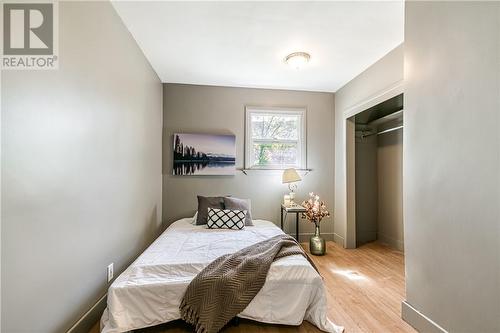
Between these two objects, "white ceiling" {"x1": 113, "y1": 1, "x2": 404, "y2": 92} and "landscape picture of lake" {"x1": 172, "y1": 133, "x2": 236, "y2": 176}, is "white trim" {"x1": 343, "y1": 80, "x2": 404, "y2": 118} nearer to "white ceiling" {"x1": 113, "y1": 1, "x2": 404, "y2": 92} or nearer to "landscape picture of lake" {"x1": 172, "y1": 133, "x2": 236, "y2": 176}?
"white ceiling" {"x1": 113, "y1": 1, "x2": 404, "y2": 92}

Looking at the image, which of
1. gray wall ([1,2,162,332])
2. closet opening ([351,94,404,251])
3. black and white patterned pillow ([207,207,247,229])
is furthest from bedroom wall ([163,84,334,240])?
gray wall ([1,2,162,332])

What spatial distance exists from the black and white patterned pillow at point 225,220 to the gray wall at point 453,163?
5.94 ft

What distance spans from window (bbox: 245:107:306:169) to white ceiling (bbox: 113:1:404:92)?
68 cm

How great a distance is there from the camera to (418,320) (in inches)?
68.4

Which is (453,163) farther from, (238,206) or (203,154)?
(203,154)

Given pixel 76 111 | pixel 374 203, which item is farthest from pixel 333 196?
pixel 76 111

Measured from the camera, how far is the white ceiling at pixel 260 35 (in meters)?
2.01

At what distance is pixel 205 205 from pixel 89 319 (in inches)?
69.1

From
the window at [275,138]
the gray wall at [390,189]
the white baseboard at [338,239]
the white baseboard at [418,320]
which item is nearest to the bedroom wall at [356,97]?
the white baseboard at [338,239]

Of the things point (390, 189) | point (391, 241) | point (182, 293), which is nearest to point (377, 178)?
point (390, 189)

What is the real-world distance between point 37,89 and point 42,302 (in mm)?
1173

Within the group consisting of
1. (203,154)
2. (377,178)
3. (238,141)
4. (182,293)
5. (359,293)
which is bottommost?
(359,293)

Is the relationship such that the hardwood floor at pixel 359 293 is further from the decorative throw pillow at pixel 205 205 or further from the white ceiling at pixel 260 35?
the white ceiling at pixel 260 35

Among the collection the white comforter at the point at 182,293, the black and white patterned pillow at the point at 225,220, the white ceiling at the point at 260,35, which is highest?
the white ceiling at the point at 260,35
